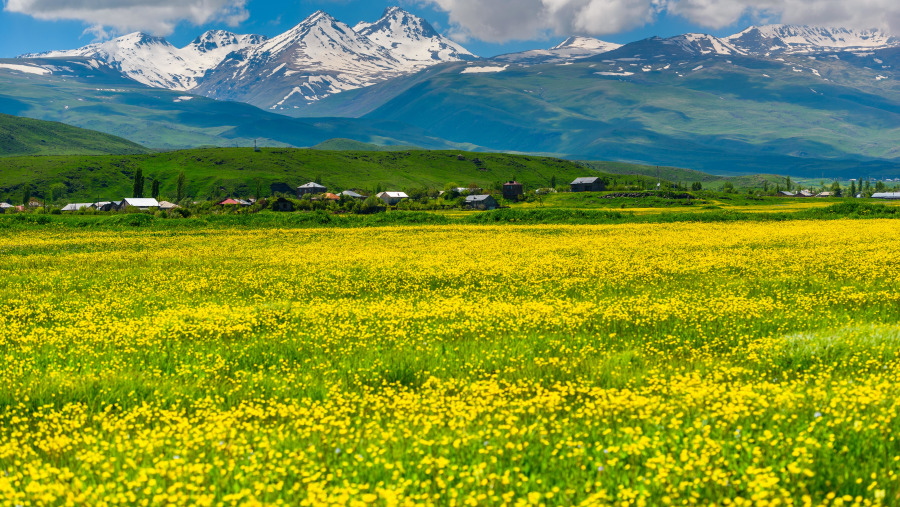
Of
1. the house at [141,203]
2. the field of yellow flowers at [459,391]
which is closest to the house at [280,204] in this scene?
the house at [141,203]

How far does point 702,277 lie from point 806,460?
17.5 meters

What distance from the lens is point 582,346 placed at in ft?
43.5

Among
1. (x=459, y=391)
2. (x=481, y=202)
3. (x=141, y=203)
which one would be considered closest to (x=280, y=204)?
(x=481, y=202)

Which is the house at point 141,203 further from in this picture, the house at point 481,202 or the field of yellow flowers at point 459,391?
the field of yellow flowers at point 459,391

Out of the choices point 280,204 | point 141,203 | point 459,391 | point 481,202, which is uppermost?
point 481,202

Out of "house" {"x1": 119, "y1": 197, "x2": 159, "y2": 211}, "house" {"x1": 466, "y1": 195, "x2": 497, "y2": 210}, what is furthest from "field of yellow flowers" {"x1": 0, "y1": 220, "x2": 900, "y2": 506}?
"house" {"x1": 119, "y1": 197, "x2": 159, "y2": 211}

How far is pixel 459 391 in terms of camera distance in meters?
10.4

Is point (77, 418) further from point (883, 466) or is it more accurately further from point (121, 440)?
point (883, 466)

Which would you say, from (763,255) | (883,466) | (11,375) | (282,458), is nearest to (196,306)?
(11,375)

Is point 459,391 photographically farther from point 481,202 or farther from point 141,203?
point 141,203

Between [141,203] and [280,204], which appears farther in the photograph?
[141,203]

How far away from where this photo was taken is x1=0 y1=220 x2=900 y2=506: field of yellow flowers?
6742mm

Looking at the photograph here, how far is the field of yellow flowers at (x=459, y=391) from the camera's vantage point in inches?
265

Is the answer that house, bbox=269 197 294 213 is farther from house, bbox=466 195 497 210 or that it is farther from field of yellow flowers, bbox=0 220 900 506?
field of yellow flowers, bbox=0 220 900 506
